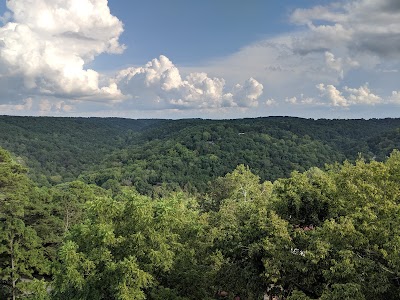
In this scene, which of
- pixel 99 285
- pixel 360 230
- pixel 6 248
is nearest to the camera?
pixel 360 230

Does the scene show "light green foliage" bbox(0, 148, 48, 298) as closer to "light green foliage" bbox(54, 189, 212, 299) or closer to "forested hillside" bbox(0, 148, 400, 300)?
"forested hillside" bbox(0, 148, 400, 300)

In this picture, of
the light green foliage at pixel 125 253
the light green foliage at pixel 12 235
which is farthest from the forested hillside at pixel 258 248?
the light green foliage at pixel 12 235

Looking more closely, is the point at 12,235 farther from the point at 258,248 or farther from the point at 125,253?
the point at 258,248

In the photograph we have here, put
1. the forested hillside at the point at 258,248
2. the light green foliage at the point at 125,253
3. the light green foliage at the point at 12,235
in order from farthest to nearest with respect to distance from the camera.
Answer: the light green foliage at the point at 12,235 → the light green foliage at the point at 125,253 → the forested hillside at the point at 258,248

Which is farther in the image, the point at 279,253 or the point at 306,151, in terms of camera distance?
the point at 306,151

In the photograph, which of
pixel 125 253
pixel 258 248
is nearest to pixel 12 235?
pixel 125 253

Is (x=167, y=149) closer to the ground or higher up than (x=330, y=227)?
closer to the ground

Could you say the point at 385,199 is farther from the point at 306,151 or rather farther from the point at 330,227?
the point at 306,151

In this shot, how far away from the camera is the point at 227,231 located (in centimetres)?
1962

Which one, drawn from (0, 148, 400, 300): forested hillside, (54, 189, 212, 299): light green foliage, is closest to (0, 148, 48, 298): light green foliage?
(0, 148, 400, 300): forested hillside

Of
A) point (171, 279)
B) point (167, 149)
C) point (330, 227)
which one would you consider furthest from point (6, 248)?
point (167, 149)

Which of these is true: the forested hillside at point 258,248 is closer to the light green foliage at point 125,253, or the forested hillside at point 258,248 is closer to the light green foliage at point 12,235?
the light green foliage at point 125,253

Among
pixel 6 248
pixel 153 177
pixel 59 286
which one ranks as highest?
pixel 59 286

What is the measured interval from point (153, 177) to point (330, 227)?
14666 cm
